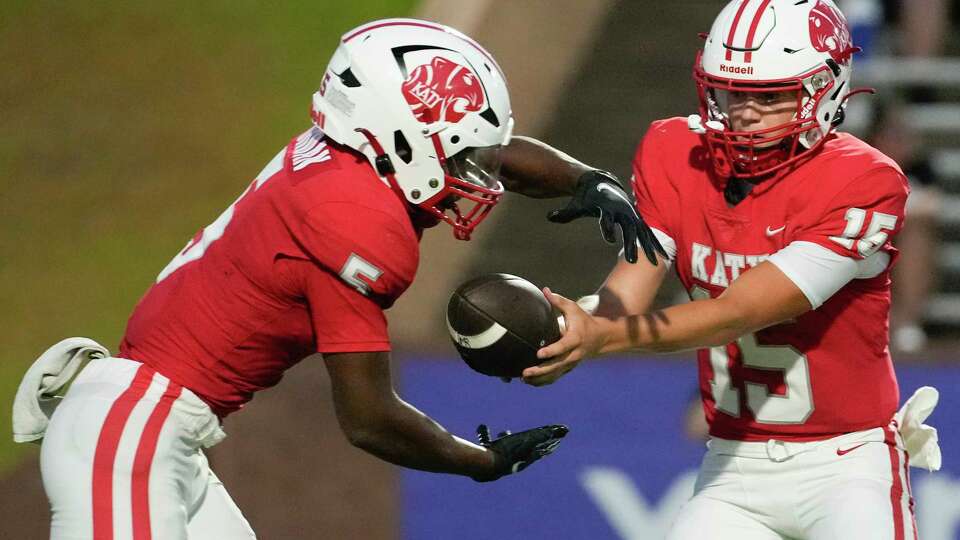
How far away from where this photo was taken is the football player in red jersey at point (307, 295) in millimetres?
3227

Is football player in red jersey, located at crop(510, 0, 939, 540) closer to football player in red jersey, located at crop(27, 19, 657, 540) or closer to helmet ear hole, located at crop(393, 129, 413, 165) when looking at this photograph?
football player in red jersey, located at crop(27, 19, 657, 540)

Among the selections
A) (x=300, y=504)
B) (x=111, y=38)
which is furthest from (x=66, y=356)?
(x=111, y=38)

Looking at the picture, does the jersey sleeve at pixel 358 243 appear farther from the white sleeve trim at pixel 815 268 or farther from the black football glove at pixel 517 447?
the white sleeve trim at pixel 815 268

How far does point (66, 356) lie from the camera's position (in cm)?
357

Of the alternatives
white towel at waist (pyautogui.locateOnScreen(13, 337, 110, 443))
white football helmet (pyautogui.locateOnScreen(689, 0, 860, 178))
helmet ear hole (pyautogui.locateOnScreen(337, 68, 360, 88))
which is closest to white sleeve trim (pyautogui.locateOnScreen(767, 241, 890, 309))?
white football helmet (pyautogui.locateOnScreen(689, 0, 860, 178))

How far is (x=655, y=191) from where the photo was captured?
3.80 m

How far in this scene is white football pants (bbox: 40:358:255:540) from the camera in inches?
127

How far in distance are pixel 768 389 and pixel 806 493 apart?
276mm

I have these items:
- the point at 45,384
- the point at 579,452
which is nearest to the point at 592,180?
the point at 45,384

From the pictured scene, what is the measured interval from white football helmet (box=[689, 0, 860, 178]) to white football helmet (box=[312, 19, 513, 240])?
0.59 m

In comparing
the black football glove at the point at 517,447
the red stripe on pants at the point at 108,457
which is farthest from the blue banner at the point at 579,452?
the red stripe on pants at the point at 108,457

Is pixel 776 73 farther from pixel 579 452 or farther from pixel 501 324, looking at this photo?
pixel 579 452

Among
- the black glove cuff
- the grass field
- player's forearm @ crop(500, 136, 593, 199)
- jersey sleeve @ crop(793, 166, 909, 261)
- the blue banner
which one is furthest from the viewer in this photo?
the grass field

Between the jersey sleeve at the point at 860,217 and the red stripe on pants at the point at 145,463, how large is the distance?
1565 mm
